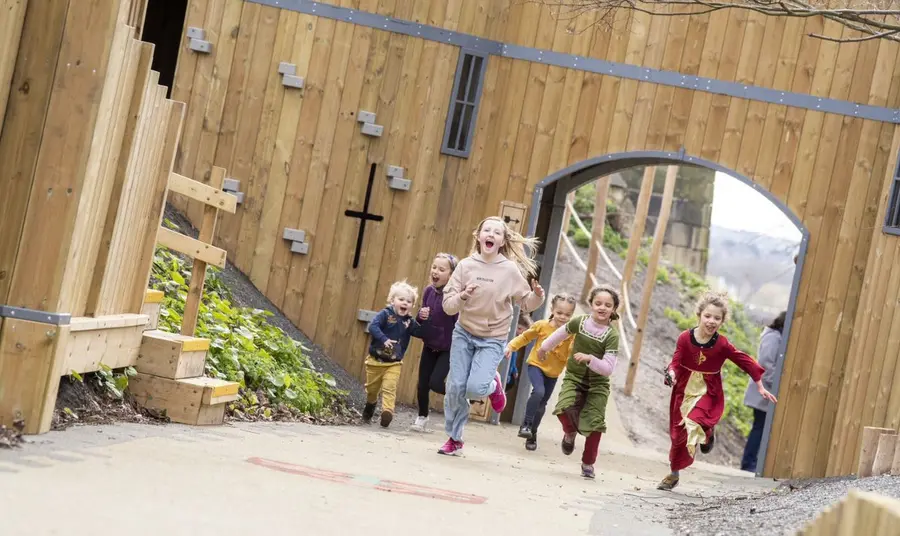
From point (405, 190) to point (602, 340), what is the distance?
4172 mm

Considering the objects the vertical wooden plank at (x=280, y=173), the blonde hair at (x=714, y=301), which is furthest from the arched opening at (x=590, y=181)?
the blonde hair at (x=714, y=301)

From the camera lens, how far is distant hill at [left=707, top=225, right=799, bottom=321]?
33.0 meters

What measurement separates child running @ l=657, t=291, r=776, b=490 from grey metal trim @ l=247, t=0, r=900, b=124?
3776 mm

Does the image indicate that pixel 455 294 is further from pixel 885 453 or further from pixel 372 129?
pixel 372 129

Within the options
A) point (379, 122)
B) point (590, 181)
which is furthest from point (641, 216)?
point (379, 122)

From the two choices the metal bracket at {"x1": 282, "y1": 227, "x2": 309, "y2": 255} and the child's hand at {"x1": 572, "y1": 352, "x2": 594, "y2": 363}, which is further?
the metal bracket at {"x1": 282, "y1": 227, "x2": 309, "y2": 255}

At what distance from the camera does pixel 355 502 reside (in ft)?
18.3

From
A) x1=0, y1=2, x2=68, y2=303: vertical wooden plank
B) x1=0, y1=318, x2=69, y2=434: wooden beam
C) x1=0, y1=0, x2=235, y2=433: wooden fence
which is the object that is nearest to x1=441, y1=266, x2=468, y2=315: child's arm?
x1=0, y1=0, x2=235, y2=433: wooden fence

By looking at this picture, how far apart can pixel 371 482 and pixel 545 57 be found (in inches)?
285

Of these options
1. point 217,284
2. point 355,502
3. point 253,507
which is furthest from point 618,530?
point 217,284

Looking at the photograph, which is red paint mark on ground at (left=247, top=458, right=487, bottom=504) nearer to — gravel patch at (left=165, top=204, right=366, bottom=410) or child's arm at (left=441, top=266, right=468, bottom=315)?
child's arm at (left=441, top=266, right=468, bottom=315)

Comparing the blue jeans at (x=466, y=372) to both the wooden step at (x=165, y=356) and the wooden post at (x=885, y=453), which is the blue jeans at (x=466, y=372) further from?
the wooden post at (x=885, y=453)

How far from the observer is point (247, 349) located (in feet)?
32.5

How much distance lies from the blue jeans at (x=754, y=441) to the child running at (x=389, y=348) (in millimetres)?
4241
